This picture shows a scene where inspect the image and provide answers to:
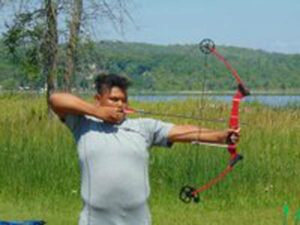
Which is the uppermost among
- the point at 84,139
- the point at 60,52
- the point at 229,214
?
the point at 60,52

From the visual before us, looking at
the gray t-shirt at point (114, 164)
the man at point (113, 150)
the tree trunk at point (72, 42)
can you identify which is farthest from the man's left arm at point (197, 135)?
the tree trunk at point (72, 42)

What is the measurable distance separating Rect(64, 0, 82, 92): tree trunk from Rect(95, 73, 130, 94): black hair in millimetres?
10794

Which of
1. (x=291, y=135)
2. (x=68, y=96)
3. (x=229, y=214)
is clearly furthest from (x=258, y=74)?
(x=68, y=96)

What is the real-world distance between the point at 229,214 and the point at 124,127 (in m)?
4.30

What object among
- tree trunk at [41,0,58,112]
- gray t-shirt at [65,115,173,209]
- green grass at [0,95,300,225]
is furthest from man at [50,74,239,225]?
tree trunk at [41,0,58,112]

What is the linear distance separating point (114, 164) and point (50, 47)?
11537 mm

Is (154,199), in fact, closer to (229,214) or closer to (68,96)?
(229,214)

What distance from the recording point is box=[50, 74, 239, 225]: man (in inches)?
119

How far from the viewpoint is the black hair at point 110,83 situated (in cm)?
310

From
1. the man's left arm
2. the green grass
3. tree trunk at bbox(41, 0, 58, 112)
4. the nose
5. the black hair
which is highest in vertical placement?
tree trunk at bbox(41, 0, 58, 112)

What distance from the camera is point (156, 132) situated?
315 centimetres

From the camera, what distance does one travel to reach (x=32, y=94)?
1639 cm

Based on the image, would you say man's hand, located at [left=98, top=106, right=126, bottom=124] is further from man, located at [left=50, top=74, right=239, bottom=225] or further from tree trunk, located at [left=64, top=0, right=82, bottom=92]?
tree trunk, located at [left=64, top=0, right=82, bottom=92]

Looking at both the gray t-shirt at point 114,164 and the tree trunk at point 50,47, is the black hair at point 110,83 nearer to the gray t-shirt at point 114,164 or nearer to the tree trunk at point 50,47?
the gray t-shirt at point 114,164
